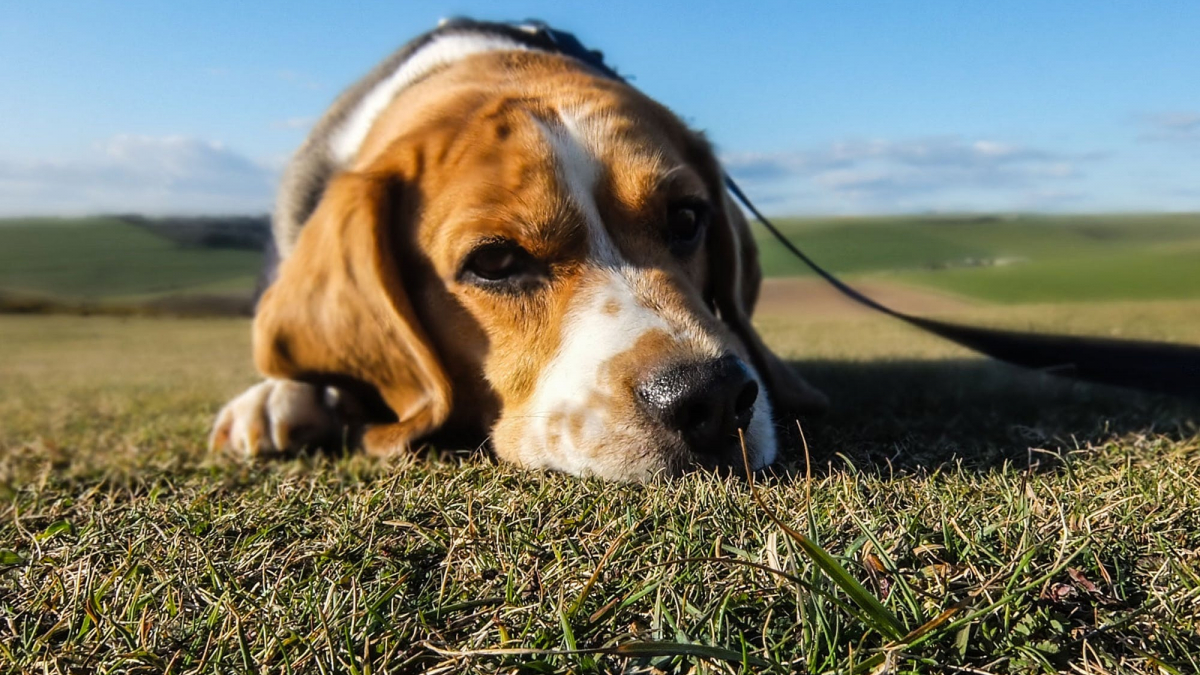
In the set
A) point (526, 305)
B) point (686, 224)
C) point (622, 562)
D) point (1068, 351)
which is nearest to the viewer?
point (622, 562)

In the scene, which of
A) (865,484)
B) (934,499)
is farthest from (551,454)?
(934,499)

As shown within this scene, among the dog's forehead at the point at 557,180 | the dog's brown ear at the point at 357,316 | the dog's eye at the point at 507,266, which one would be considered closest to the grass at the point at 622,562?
the dog's brown ear at the point at 357,316

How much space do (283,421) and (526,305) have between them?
1.01m

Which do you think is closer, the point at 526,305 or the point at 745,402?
the point at 745,402

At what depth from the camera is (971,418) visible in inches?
123

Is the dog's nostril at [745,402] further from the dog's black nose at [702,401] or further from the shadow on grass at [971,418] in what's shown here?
the shadow on grass at [971,418]

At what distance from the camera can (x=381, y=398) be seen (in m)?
2.98

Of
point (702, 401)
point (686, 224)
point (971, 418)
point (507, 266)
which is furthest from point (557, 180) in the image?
point (971, 418)

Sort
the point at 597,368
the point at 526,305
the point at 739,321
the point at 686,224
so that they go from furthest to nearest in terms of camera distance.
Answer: the point at 739,321 < the point at 686,224 < the point at 526,305 < the point at 597,368

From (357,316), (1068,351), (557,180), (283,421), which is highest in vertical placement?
(557,180)

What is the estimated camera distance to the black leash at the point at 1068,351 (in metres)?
3.23

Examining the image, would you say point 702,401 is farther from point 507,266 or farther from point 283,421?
point 283,421

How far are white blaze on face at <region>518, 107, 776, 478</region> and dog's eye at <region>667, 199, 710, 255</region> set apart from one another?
0.98 feet

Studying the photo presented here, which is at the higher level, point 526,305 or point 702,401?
point 526,305
